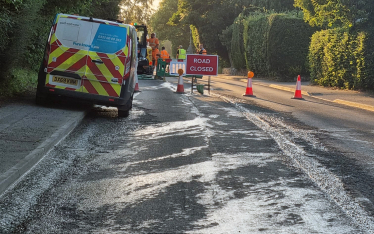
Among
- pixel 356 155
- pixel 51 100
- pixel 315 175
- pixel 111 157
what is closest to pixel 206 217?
pixel 315 175

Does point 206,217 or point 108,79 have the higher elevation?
point 108,79

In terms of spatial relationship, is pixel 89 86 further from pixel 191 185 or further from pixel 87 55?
pixel 191 185

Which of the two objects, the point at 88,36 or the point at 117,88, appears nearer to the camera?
the point at 88,36

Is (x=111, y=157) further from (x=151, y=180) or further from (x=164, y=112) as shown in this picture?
(x=164, y=112)

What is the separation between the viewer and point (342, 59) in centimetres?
2528

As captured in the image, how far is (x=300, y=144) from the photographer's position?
9.50m

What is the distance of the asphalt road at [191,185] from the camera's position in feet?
16.4

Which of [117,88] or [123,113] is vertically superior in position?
[117,88]

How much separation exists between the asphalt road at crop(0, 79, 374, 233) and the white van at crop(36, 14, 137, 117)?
1188 millimetres

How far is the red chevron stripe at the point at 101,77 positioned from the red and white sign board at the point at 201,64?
8.95 meters

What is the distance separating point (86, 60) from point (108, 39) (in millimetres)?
634

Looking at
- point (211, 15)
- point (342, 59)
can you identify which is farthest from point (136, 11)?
point (342, 59)

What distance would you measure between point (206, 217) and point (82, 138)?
15.3 feet

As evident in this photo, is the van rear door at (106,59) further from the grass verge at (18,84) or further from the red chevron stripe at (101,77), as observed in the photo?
the grass verge at (18,84)
